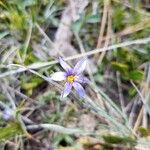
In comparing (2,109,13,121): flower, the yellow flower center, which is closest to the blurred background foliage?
(2,109,13,121): flower

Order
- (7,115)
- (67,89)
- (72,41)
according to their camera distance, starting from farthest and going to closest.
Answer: (72,41), (7,115), (67,89)

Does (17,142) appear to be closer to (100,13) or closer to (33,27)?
(33,27)

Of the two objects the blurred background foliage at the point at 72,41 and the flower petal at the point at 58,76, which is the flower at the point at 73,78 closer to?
the flower petal at the point at 58,76

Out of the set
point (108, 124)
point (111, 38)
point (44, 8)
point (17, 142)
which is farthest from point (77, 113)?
point (44, 8)


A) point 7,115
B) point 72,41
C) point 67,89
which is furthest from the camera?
point 72,41

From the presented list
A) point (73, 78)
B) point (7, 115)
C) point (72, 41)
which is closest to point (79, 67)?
point (73, 78)

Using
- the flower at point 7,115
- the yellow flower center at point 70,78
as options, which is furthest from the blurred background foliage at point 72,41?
the yellow flower center at point 70,78

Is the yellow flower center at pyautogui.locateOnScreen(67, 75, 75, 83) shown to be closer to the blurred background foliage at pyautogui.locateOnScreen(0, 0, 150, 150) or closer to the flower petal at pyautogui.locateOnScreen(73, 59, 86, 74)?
the flower petal at pyautogui.locateOnScreen(73, 59, 86, 74)

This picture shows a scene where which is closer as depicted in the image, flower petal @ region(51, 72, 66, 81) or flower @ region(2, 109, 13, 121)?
flower petal @ region(51, 72, 66, 81)

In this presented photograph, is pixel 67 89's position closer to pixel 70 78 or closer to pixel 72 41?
pixel 70 78

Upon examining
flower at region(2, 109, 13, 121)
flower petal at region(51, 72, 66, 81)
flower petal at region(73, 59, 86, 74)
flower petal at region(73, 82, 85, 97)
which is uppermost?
flower petal at region(73, 59, 86, 74)

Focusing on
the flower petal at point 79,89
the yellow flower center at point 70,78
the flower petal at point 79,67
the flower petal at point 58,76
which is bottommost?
the flower petal at point 79,89
